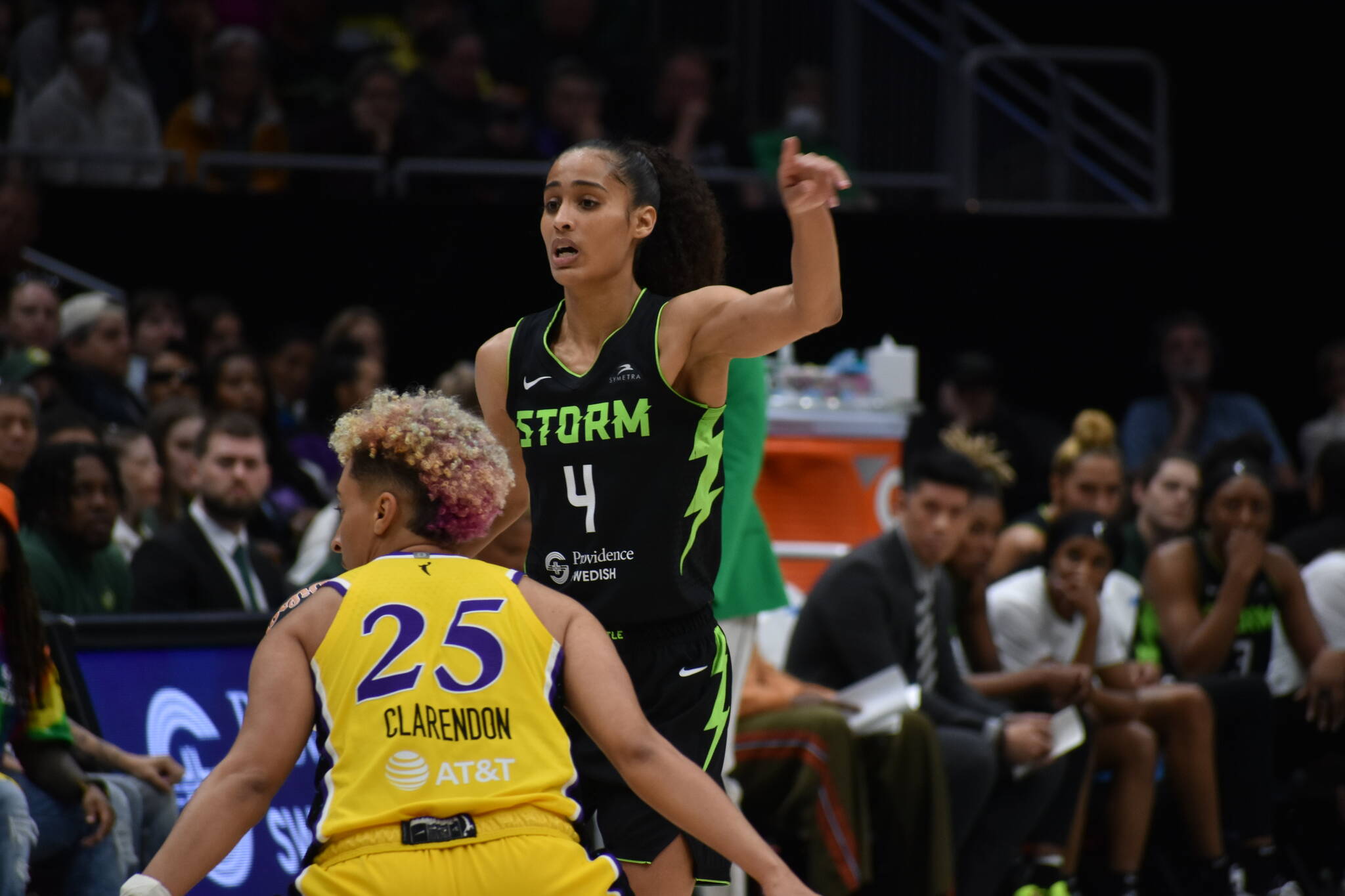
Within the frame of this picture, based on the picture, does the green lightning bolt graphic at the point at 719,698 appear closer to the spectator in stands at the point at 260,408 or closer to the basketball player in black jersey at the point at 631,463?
the basketball player in black jersey at the point at 631,463

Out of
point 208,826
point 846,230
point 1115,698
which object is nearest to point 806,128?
point 846,230

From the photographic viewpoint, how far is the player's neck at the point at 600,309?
349 cm

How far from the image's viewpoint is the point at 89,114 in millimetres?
8648

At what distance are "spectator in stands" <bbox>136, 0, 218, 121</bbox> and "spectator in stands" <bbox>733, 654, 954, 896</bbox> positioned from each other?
5.15 m

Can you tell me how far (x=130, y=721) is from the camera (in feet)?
16.0

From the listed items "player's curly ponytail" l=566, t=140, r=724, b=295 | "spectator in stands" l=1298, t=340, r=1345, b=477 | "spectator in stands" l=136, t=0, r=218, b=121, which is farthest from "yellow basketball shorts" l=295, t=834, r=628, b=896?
"spectator in stands" l=1298, t=340, r=1345, b=477

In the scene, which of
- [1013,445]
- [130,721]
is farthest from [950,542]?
[1013,445]

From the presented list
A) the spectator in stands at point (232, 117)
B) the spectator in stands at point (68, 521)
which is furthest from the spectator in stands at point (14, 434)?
the spectator in stands at point (232, 117)

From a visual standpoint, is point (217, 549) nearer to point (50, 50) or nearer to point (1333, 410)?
point (50, 50)

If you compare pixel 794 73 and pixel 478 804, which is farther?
pixel 794 73

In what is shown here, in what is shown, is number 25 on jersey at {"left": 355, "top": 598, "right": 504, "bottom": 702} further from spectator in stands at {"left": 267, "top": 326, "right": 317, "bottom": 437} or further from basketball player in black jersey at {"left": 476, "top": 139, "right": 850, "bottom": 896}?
spectator in stands at {"left": 267, "top": 326, "right": 317, "bottom": 437}

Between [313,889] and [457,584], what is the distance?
48 cm

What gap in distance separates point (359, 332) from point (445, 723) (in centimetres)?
548

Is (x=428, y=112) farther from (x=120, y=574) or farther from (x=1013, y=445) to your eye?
(x=120, y=574)
